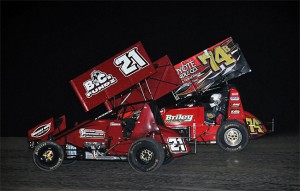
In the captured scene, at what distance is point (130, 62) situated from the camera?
30.1 ft

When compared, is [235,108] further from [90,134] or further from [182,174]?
[90,134]

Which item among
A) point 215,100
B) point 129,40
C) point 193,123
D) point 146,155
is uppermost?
point 129,40

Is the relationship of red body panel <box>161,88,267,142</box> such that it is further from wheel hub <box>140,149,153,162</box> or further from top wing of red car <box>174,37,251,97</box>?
wheel hub <box>140,149,153,162</box>

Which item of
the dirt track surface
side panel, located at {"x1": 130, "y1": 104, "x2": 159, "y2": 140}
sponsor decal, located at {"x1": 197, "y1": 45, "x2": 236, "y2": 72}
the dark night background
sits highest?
the dark night background

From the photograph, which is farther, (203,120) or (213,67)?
(213,67)

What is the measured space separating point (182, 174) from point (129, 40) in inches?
868

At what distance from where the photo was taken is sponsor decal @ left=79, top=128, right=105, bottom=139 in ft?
30.4

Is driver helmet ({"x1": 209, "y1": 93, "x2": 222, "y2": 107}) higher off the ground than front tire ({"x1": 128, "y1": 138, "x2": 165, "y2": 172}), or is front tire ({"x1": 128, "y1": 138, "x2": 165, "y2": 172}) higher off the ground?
driver helmet ({"x1": 209, "y1": 93, "x2": 222, "y2": 107})

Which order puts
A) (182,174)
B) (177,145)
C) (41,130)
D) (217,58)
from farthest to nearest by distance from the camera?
(217,58), (41,130), (177,145), (182,174)

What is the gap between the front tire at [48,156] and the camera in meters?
9.02

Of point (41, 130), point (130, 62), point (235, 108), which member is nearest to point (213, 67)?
point (235, 108)

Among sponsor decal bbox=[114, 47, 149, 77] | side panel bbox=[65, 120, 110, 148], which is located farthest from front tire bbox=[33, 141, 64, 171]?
sponsor decal bbox=[114, 47, 149, 77]

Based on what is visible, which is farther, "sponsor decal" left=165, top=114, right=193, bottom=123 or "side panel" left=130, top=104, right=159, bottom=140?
"sponsor decal" left=165, top=114, right=193, bottom=123

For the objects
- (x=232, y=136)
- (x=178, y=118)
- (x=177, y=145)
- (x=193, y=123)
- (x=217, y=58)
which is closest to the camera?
(x=177, y=145)
